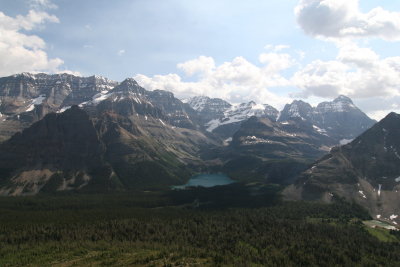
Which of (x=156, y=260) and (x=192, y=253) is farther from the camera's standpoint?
(x=192, y=253)

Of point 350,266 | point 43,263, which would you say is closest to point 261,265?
point 350,266

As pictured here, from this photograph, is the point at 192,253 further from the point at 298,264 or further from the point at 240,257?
the point at 298,264

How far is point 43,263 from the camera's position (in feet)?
610

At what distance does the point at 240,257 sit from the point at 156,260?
4661 cm

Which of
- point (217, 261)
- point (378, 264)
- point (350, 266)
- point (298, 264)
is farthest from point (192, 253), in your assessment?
point (378, 264)

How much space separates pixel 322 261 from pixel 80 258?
12975 centimetres

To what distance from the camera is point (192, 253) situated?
196750 mm

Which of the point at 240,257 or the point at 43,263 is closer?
the point at 43,263

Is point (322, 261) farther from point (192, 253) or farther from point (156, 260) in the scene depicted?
point (156, 260)

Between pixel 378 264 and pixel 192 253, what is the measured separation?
336 ft

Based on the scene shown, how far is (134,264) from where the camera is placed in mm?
178750

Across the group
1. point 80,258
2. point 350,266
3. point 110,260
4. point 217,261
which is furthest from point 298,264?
point 80,258

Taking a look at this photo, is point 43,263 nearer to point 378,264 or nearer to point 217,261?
point 217,261

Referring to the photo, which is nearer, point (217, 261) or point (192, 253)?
point (217, 261)
